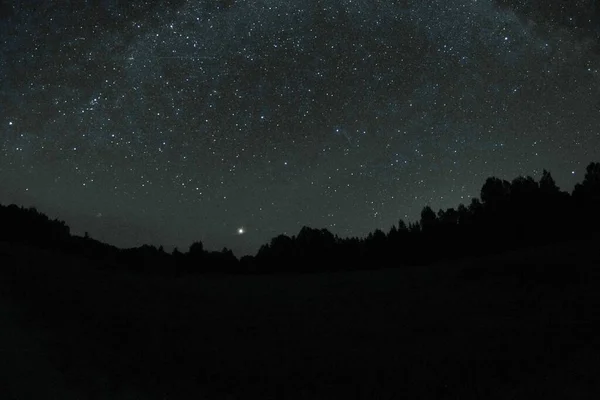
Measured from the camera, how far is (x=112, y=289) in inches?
987

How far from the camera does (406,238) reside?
4853 cm

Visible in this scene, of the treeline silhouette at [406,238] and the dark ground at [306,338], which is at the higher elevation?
the treeline silhouette at [406,238]

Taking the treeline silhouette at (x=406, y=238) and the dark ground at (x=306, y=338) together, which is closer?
the dark ground at (x=306, y=338)

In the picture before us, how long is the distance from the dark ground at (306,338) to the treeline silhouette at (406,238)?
1301 centimetres

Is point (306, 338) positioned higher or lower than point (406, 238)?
lower

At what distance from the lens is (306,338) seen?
16.8 m

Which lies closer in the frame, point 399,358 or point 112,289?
point 399,358

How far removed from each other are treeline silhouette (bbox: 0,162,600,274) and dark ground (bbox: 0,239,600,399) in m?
13.0

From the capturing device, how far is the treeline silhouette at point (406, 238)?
4094 centimetres

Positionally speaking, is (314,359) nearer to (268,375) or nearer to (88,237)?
(268,375)

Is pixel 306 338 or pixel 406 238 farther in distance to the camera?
pixel 406 238

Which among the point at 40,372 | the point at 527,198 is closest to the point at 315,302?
the point at 40,372

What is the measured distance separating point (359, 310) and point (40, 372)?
15.7 m

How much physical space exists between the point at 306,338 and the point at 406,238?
3386 cm
